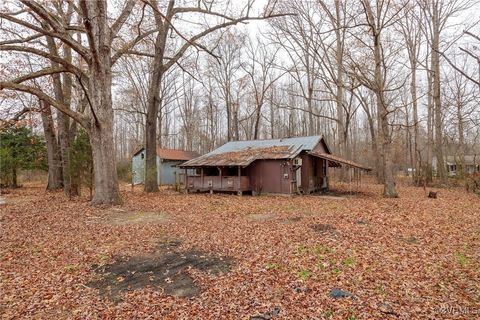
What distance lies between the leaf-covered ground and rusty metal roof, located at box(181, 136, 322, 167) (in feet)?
24.3

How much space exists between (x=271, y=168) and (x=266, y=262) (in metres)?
12.7

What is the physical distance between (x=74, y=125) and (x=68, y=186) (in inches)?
201

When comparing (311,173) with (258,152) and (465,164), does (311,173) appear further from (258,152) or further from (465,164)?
(465,164)

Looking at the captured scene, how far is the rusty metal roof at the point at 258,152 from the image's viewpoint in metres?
18.4

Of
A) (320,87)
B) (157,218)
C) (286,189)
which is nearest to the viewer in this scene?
(157,218)

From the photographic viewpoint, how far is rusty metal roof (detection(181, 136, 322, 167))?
60.3 feet

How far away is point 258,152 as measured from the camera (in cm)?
1981

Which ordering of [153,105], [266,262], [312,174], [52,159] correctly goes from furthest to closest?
[52,159]
[312,174]
[153,105]
[266,262]

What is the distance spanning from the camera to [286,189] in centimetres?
1777

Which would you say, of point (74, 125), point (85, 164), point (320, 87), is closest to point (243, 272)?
point (85, 164)

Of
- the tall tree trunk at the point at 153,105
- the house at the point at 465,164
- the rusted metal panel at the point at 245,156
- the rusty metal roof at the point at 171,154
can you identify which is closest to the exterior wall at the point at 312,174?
the rusted metal panel at the point at 245,156

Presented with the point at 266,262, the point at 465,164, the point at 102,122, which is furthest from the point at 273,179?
the point at 465,164

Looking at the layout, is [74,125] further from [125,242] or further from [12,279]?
[12,279]

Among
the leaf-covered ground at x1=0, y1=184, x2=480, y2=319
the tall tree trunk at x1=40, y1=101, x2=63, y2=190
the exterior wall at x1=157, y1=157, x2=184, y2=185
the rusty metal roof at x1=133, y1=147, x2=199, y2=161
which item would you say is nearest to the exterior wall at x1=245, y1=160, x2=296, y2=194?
the leaf-covered ground at x1=0, y1=184, x2=480, y2=319
